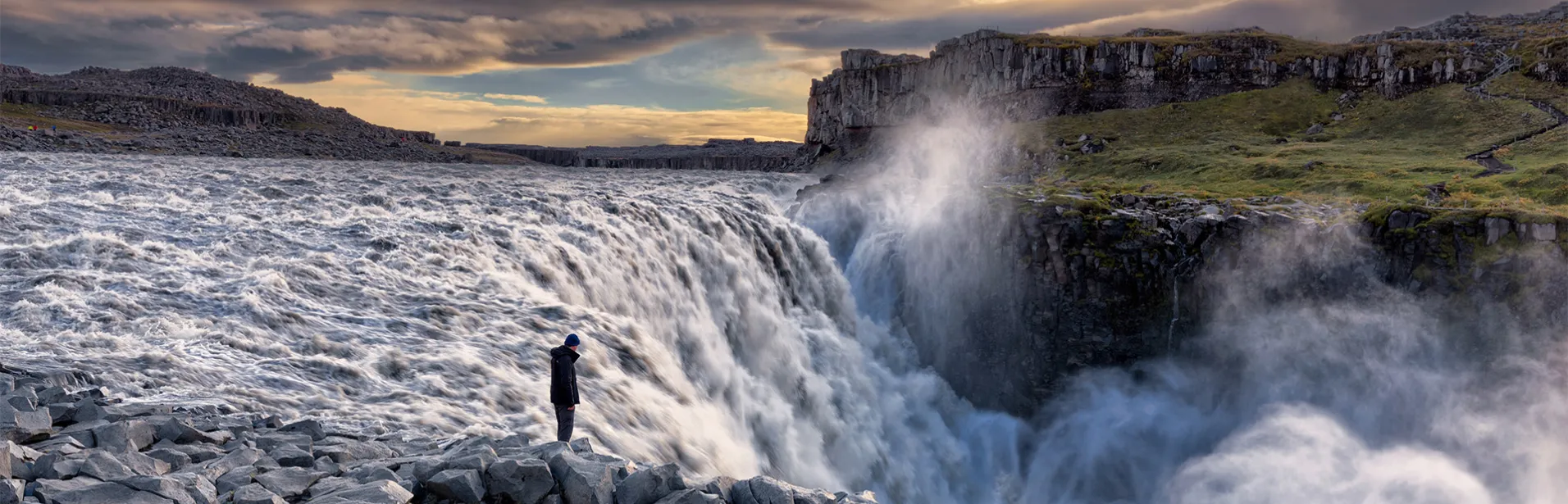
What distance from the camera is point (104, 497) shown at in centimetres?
911

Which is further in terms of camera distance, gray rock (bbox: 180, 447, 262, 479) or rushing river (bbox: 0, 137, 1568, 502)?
rushing river (bbox: 0, 137, 1568, 502)

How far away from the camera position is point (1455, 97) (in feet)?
251

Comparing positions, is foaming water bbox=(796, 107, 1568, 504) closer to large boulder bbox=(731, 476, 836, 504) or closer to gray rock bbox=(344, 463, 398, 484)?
large boulder bbox=(731, 476, 836, 504)

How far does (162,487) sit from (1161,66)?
356ft

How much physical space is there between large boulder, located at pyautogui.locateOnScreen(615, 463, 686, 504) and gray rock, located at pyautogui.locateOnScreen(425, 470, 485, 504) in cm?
156

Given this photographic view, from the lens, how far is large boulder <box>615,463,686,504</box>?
10.9 meters

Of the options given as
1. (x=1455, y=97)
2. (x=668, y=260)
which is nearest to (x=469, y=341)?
(x=668, y=260)

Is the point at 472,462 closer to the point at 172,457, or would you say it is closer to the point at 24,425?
the point at 172,457

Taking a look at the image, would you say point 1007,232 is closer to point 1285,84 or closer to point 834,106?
point 1285,84

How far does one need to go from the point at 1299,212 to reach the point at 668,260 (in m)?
22.9

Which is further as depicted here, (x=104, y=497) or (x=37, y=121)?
(x=37, y=121)

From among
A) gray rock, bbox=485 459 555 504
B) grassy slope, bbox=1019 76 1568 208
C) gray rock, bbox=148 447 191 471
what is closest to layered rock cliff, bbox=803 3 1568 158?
grassy slope, bbox=1019 76 1568 208

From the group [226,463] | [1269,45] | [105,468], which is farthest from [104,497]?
[1269,45]

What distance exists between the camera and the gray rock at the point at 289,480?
A: 9945 millimetres
